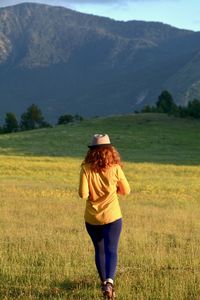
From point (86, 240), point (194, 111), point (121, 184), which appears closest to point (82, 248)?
point (86, 240)

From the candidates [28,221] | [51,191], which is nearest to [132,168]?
[51,191]

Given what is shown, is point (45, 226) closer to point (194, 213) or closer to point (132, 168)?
point (194, 213)

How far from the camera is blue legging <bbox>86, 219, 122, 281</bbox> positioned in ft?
28.8

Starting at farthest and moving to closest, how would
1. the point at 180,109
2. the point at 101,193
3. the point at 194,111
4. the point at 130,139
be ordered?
the point at 180,109 → the point at 194,111 → the point at 130,139 → the point at 101,193

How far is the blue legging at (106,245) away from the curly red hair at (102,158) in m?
0.72

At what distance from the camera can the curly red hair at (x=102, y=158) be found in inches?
341

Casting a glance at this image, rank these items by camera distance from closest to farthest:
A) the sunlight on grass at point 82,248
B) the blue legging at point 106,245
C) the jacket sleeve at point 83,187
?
the jacket sleeve at point 83,187, the blue legging at point 106,245, the sunlight on grass at point 82,248

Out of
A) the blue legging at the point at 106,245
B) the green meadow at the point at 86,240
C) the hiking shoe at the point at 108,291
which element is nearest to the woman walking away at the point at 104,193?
the blue legging at the point at 106,245

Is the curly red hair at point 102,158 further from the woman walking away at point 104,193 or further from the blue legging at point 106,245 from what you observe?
the blue legging at point 106,245

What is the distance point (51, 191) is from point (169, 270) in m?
15.6

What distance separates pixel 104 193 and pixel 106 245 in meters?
0.66

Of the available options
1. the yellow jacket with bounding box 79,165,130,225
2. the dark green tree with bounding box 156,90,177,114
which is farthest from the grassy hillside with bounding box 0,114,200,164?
the yellow jacket with bounding box 79,165,130,225

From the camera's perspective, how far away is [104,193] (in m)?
8.78

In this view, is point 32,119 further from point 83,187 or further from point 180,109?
point 83,187
